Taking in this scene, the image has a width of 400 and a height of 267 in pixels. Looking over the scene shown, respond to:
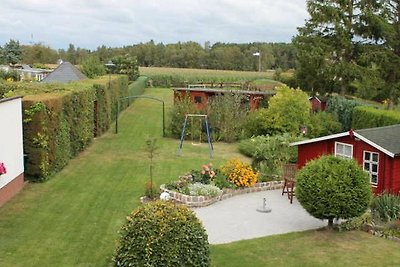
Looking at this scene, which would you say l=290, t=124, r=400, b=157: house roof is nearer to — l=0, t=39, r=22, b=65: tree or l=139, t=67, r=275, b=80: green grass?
l=139, t=67, r=275, b=80: green grass

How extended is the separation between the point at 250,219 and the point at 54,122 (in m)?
7.81

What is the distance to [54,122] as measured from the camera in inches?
691

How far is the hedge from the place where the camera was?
16547mm

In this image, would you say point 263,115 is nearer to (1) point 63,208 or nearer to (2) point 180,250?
(1) point 63,208

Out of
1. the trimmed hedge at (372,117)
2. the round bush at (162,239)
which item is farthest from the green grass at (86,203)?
the trimmed hedge at (372,117)

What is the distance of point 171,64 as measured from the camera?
102 m

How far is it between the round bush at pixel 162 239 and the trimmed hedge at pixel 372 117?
60.4ft

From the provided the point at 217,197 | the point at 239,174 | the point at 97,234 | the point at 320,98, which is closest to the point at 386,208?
the point at 217,197

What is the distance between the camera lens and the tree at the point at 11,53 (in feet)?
238

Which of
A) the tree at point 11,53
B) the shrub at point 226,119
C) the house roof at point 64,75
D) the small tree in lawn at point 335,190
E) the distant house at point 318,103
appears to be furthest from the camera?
the tree at point 11,53

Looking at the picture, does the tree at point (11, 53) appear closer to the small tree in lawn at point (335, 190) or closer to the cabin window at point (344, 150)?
the cabin window at point (344, 150)

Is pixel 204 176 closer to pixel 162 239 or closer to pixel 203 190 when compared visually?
pixel 203 190

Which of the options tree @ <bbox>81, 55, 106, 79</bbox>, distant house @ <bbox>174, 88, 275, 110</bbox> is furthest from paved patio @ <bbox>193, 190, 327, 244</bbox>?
tree @ <bbox>81, 55, 106, 79</bbox>

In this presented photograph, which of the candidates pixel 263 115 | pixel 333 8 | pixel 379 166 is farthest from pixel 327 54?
pixel 379 166
